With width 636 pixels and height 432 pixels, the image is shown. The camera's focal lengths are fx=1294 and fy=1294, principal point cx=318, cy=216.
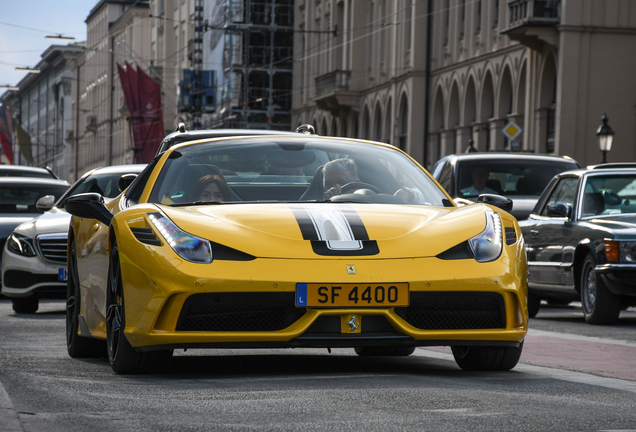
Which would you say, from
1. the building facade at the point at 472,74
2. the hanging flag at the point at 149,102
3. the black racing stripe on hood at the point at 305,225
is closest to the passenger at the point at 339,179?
the black racing stripe on hood at the point at 305,225

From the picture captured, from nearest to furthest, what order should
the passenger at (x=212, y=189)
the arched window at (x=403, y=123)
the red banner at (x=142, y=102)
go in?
the passenger at (x=212, y=189) < the arched window at (x=403, y=123) < the red banner at (x=142, y=102)

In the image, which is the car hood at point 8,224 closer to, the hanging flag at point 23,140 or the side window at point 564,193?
the side window at point 564,193

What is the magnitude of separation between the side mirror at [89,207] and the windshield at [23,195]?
10.3 m

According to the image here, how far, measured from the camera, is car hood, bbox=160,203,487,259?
6.11m

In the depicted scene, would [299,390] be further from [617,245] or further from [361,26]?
[361,26]

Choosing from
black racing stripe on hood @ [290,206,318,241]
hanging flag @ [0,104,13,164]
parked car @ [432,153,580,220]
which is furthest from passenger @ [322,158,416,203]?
hanging flag @ [0,104,13,164]

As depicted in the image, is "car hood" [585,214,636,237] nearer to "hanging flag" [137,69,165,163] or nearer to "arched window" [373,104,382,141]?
"arched window" [373,104,382,141]

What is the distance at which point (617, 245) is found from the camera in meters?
12.5

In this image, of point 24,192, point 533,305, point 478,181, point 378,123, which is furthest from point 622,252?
point 378,123

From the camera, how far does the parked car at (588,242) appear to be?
1254cm

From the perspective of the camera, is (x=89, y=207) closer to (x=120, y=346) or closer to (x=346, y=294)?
(x=120, y=346)

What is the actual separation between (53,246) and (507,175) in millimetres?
6040

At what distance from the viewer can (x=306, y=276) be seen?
6.00 metres

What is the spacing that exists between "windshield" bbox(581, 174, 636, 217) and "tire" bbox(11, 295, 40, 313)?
5.88m
